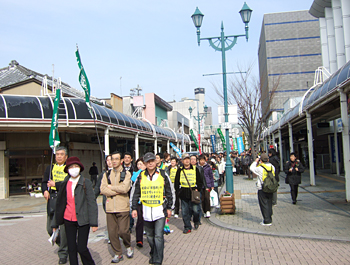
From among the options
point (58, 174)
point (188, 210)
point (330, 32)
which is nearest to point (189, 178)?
point (188, 210)

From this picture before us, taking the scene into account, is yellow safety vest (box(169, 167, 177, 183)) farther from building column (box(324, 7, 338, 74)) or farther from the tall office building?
the tall office building

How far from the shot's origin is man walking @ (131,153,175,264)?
5.41m

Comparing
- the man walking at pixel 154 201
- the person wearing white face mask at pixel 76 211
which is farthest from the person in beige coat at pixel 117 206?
the person wearing white face mask at pixel 76 211

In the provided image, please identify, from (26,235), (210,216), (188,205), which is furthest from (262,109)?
(26,235)

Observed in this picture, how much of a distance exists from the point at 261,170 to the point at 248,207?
10.1 feet

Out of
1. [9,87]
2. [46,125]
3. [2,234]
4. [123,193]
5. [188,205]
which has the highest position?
[9,87]

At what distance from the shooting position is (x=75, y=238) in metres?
4.79

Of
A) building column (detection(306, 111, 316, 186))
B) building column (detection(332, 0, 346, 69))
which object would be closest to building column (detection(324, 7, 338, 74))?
building column (detection(332, 0, 346, 69))

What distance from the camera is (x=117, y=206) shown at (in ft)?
19.2

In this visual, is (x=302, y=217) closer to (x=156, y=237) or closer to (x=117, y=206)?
(x=156, y=237)

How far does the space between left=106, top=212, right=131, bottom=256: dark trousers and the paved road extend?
338 millimetres

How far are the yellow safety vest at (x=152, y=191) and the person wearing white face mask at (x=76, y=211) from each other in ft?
3.15

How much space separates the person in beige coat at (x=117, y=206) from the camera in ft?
19.0

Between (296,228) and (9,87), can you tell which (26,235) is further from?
(9,87)
